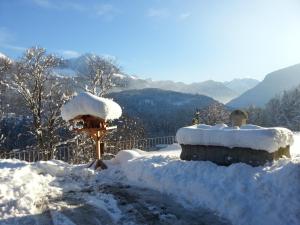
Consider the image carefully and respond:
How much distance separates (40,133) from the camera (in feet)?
92.3

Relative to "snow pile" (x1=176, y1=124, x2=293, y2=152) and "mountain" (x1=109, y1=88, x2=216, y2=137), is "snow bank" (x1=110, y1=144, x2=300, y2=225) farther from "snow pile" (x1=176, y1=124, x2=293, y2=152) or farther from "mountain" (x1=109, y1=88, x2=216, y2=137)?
"mountain" (x1=109, y1=88, x2=216, y2=137)

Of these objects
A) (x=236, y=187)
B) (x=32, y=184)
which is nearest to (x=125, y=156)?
(x=32, y=184)

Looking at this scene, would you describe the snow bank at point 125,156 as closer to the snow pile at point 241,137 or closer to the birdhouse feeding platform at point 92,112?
the birdhouse feeding platform at point 92,112

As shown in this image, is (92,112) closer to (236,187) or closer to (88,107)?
(88,107)

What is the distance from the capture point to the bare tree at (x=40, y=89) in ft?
93.6

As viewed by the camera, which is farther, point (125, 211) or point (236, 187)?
point (236, 187)

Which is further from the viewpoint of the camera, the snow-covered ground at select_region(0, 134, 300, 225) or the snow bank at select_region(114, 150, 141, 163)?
the snow bank at select_region(114, 150, 141, 163)

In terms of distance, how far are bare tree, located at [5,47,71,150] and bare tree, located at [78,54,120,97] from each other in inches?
133

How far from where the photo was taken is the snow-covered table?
10.8 meters

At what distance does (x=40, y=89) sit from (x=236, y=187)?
22.5 m

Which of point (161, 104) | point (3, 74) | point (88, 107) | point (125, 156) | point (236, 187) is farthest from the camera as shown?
point (161, 104)

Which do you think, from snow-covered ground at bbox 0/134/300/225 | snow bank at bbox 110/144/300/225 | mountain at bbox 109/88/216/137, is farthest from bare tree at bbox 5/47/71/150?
mountain at bbox 109/88/216/137

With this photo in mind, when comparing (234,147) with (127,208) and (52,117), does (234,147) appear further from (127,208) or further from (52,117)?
(52,117)

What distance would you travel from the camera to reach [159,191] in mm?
11156
